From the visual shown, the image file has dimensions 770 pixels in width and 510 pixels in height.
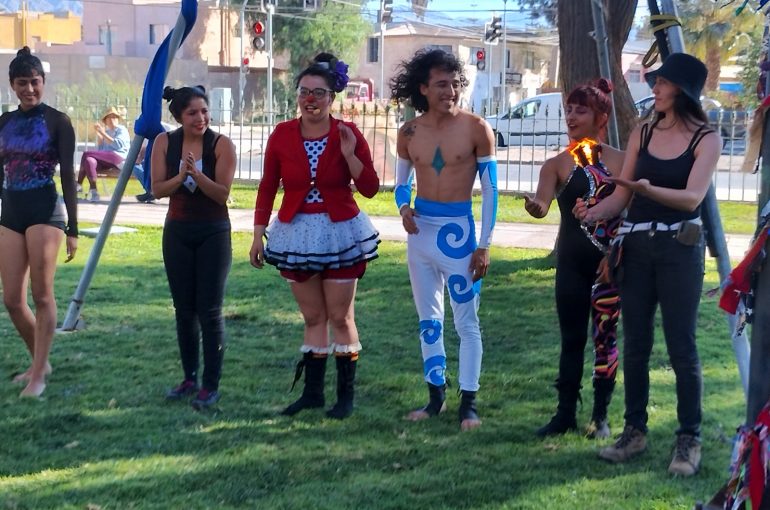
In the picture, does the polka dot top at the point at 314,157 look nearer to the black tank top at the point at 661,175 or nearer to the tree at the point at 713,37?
the black tank top at the point at 661,175

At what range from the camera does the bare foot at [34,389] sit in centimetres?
648

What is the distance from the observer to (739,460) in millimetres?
3512

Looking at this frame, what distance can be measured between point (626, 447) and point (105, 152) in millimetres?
14030

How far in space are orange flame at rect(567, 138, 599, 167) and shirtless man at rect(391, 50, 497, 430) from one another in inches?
20.3

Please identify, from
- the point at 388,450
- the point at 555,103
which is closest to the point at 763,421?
the point at 388,450

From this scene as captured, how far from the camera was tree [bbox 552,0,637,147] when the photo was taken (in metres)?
10.3

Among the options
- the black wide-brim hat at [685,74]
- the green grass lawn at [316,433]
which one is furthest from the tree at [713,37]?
the black wide-brim hat at [685,74]

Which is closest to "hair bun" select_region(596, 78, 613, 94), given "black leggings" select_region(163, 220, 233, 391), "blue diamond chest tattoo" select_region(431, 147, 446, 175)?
"blue diamond chest tattoo" select_region(431, 147, 446, 175)

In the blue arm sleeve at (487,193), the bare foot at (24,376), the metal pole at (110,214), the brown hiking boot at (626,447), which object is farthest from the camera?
the metal pole at (110,214)

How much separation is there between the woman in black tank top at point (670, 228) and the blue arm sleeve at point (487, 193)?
2.32ft

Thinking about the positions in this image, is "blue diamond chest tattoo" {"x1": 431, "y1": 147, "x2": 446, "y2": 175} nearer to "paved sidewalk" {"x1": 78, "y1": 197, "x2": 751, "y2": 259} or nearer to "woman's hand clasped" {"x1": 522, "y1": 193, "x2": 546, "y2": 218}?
"woman's hand clasped" {"x1": 522, "y1": 193, "x2": 546, "y2": 218}

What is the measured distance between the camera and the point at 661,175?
4844mm

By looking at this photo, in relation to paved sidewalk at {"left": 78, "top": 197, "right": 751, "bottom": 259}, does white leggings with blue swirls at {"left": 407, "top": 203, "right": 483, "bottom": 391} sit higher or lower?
higher

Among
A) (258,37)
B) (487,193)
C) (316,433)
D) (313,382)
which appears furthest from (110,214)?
(258,37)
